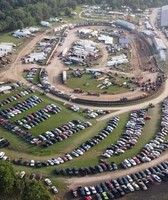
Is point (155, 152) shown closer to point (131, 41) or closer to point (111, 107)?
point (111, 107)

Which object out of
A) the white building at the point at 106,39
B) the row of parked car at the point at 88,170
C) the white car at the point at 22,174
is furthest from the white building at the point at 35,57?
the white car at the point at 22,174

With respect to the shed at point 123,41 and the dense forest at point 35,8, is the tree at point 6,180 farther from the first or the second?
the shed at point 123,41

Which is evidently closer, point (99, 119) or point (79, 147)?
point (79, 147)

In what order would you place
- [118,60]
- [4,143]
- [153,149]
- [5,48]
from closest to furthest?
[4,143]
[153,149]
[118,60]
[5,48]

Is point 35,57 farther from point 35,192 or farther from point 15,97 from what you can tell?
point 35,192

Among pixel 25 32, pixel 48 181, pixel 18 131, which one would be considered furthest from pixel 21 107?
pixel 25 32

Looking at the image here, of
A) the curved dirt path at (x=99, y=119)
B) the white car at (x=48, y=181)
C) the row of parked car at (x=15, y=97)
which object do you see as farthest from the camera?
the row of parked car at (x=15, y=97)

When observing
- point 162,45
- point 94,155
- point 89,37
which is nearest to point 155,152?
point 94,155
